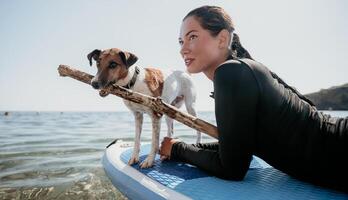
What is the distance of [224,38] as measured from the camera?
2.29m

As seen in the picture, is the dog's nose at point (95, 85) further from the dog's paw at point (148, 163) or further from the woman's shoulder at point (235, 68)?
the woman's shoulder at point (235, 68)

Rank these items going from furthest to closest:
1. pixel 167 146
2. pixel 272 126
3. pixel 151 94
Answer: pixel 151 94 → pixel 167 146 → pixel 272 126

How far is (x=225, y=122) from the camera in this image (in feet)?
5.78

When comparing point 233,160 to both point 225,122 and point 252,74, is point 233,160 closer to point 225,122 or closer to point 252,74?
point 225,122

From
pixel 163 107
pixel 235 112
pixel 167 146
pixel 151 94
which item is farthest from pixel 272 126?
pixel 151 94

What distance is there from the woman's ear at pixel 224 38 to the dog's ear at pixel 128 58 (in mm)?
1479

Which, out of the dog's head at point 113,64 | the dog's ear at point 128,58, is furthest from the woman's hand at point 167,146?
the dog's ear at point 128,58

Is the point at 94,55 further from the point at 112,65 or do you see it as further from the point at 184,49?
the point at 184,49

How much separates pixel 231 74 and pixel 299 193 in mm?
1080

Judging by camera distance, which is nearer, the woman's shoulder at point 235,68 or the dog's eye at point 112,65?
the woman's shoulder at point 235,68

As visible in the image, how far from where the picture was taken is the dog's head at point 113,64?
324cm

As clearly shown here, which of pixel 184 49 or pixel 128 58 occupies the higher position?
pixel 184 49

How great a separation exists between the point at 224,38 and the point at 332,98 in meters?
71.8

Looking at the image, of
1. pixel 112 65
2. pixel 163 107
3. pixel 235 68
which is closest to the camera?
pixel 235 68
